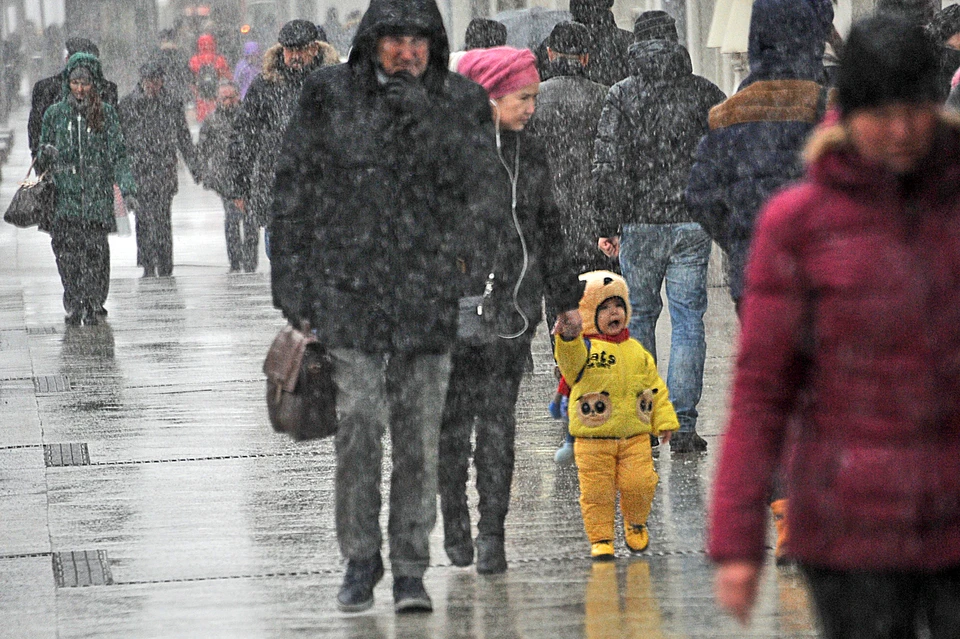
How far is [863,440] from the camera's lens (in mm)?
3332

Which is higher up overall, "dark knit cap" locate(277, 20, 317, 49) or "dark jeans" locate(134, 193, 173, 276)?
"dark knit cap" locate(277, 20, 317, 49)

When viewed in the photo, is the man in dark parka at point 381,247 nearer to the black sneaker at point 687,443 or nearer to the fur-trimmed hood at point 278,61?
the black sneaker at point 687,443

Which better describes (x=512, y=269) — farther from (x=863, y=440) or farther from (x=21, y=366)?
(x=21, y=366)

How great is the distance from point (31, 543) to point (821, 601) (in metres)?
4.14

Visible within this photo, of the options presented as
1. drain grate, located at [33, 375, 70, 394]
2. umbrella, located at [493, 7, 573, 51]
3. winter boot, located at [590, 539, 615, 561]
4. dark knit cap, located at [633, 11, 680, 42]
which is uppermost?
dark knit cap, located at [633, 11, 680, 42]

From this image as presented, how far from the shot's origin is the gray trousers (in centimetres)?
577

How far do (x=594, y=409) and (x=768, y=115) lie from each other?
1.11 meters

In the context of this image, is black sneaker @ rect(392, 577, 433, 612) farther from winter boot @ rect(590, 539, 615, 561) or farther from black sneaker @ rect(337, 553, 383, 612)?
winter boot @ rect(590, 539, 615, 561)

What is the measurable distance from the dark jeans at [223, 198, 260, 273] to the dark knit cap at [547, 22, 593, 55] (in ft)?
24.7

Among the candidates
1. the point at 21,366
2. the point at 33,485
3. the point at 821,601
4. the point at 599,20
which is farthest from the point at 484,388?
the point at 21,366

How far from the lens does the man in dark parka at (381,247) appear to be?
572 centimetres

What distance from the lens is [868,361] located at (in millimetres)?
3334

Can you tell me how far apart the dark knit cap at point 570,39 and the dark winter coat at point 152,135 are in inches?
311

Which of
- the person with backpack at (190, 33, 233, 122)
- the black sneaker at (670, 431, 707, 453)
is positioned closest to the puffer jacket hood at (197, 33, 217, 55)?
the person with backpack at (190, 33, 233, 122)
